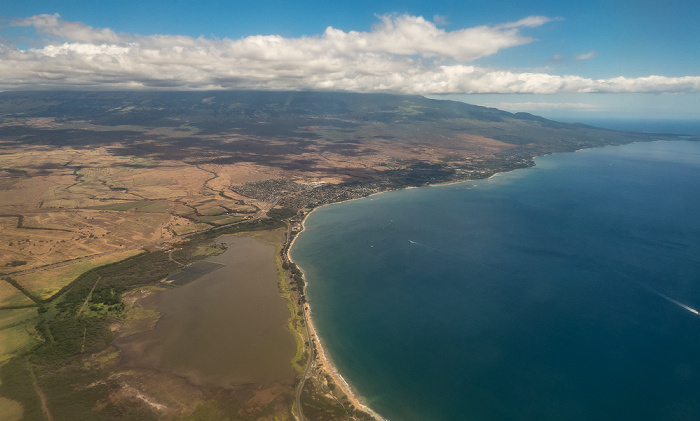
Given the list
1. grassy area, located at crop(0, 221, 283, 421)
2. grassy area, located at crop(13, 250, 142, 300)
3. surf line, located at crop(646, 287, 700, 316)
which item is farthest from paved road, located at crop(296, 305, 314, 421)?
surf line, located at crop(646, 287, 700, 316)

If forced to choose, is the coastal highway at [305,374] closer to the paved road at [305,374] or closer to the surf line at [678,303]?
the paved road at [305,374]

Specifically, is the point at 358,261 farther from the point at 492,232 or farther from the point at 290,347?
the point at 492,232

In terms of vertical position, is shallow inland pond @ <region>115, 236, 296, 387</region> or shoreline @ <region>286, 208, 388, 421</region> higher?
shoreline @ <region>286, 208, 388, 421</region>

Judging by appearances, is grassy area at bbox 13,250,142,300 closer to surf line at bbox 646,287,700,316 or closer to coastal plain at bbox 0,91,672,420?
coastal plain at bbox 0,91,672,420

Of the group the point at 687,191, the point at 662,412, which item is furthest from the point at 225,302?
the point at 687,191

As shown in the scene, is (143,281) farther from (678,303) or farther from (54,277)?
(678,303)

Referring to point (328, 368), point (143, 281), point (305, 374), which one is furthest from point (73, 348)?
point (328, 368)
